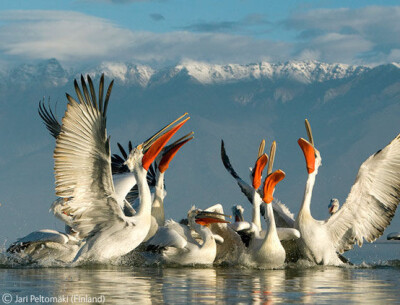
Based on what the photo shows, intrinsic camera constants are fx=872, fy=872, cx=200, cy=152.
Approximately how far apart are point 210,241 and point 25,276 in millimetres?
3330

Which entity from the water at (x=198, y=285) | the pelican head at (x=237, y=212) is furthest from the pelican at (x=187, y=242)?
the pelican head at (x=237, y=212)

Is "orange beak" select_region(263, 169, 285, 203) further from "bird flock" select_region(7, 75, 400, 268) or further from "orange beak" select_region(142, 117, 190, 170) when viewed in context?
"orange beak" select_region(142, 117, 190, 170)

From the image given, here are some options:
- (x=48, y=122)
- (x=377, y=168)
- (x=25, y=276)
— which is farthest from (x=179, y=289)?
(x=48, y=122)

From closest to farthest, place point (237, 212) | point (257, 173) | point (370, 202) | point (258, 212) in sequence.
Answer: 1. point (370, 202)
2. point (257, 173)
3. point (258, 212)
4. point (237, 212)

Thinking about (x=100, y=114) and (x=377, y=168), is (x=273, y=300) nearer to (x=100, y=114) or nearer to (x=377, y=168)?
(x=100, y=114)

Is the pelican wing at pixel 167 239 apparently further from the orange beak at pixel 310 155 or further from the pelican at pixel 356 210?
the orange beak at pixel 310 155

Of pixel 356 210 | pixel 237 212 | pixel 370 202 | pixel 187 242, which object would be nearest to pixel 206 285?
pixel 187 242

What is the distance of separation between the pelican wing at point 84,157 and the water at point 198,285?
1059 millimetres

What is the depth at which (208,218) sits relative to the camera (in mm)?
13922

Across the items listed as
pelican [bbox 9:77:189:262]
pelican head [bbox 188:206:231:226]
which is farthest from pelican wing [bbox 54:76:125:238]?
pelican head [bbox 188:206:231:226]

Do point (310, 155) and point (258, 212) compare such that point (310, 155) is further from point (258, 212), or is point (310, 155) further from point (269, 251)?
point (269, 251)

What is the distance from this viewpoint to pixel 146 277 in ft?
37.2

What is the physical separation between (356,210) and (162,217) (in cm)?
329

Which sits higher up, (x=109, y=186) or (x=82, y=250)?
(x=109, y=186)
